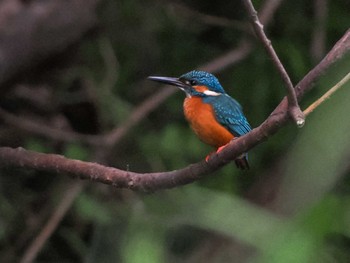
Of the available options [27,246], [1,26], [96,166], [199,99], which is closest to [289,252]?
[96,166]

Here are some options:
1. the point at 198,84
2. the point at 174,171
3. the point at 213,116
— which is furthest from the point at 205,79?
the point at 174,171

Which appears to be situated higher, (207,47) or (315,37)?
(315,37)

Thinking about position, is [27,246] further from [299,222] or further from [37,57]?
[299,222]

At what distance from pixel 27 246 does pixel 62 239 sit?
5.9 inches

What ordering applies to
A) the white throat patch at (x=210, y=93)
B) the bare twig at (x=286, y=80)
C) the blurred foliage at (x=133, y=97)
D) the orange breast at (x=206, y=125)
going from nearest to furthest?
the bare twig at (x=286, y=80)
the orange breast at (x=206, y=125)
the white throat patch at (x=210, y=93)
the blurred foliage at (x=133, y=97)

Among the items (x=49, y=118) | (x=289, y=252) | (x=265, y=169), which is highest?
(x=289, y=252)

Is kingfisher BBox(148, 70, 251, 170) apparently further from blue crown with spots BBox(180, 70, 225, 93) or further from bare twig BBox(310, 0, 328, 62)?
bare twig BBox(310, 0, 328, 62)

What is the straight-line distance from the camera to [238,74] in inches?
110

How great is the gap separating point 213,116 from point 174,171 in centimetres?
36

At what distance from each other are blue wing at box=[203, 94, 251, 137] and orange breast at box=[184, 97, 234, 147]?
0.01 meters

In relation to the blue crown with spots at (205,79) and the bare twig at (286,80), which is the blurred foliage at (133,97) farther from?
the bare twig at (286,80)

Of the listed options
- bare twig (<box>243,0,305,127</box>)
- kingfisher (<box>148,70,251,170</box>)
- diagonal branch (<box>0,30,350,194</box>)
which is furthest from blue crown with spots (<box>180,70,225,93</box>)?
bare twig (<box>243,0,305,127</box>)

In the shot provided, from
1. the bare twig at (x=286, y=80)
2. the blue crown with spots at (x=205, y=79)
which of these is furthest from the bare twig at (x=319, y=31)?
the bare twig at (x=286, y=80)

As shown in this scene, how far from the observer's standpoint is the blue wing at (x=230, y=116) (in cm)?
188
